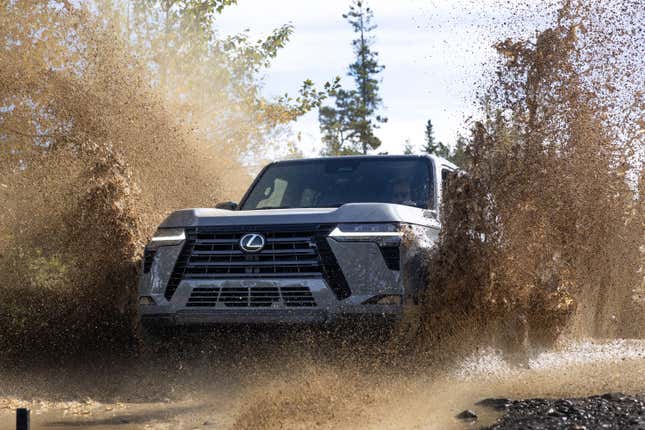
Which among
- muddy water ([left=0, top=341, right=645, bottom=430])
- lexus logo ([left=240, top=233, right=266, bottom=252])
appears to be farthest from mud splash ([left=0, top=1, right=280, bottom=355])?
lexus logo ([left=240, top=233, right=266, bottom=252])

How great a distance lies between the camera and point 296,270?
21.0 feet

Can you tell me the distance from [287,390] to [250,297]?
819 millimetres


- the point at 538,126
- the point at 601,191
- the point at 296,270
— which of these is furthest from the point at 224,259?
the point at 601,191

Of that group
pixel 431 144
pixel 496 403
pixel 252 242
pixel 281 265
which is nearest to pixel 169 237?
pixel 252 242

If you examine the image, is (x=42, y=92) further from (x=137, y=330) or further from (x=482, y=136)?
(x=482, y=136)

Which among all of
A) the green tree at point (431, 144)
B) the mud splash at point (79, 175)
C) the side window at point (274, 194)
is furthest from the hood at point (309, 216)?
the green tree at point (431, 144)

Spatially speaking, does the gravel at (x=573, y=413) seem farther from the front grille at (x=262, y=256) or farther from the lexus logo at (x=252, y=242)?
the lexus logo at (x=252, y=242)

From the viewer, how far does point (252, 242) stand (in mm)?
6547

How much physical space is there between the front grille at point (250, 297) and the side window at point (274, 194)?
1.71 metres

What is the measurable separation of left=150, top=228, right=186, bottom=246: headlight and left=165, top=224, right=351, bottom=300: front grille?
0.06 metres

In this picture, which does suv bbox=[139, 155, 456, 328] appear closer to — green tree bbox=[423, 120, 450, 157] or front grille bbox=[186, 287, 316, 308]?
front grille bbox=[186, 287, 316, 308]

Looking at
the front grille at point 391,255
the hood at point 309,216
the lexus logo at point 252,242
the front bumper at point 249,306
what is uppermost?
the hood at point 309,216

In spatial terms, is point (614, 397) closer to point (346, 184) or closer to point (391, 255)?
point (391, 255)

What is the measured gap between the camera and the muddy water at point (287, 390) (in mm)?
5555
